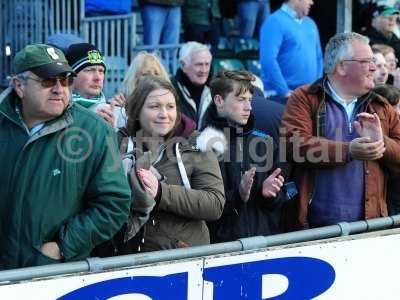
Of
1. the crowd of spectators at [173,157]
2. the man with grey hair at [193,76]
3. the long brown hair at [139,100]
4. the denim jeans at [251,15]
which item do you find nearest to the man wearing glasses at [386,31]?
the denim jeans at [251,15]

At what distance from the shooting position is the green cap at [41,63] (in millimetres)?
4020

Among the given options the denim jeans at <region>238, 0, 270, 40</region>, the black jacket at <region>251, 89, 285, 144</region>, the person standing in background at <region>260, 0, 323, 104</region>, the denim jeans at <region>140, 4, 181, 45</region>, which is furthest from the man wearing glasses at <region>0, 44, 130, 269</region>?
the denim jeans at <region>238, 0, 270, 40</region>

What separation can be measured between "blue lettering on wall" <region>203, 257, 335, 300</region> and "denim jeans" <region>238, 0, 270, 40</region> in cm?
790

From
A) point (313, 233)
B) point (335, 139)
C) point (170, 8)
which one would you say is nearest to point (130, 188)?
point (313, 233)

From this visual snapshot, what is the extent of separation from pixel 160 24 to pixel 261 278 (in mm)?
6387

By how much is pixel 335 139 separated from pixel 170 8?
17.6 ft

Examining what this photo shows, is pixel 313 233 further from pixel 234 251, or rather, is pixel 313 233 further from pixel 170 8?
pixel 170 8

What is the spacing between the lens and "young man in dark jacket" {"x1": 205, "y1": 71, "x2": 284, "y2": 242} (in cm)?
521

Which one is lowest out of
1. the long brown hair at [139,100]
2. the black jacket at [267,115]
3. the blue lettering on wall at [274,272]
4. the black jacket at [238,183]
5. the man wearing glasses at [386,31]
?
the blue lettering on wall at [274,272]

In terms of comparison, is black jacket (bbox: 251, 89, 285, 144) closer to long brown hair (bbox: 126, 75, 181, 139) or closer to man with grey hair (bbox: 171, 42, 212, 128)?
man with grey hair (bbox: 171, 42, 212, 128)

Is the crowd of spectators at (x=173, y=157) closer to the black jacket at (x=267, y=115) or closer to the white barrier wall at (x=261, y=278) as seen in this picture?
the black jacket at (x=267, y=115)

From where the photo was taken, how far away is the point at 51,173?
3.97 m

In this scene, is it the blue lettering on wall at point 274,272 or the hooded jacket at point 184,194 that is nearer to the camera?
the blue lettering on wall at point 274,272

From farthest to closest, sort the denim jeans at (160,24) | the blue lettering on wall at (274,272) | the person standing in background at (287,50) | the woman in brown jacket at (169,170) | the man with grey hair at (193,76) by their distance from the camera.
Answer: the denim jeans at (160,24), the person standing in background at (287,50), the man with grey hair at (193,76), the woman in brown jacket at (169,170), the blue lettering on wall at (274,272)
